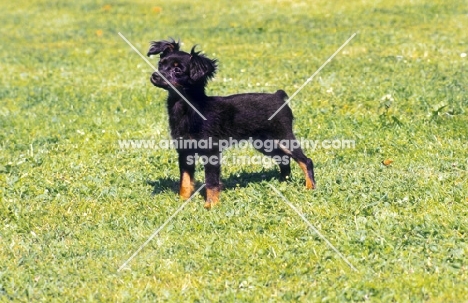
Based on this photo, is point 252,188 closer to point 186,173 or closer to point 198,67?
point 186,173

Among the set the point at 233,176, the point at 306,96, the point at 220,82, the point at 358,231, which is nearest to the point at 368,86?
the point at 306,96

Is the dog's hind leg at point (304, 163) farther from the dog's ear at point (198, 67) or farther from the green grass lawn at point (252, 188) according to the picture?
the dog's ear at point (198, 67)

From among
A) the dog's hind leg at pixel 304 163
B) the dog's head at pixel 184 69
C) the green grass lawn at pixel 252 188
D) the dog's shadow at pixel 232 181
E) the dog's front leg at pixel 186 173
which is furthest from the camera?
the dog's shadow at pixel 232 181

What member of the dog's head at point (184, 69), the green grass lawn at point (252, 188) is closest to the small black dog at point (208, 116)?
the dog's head at point (184, 69)

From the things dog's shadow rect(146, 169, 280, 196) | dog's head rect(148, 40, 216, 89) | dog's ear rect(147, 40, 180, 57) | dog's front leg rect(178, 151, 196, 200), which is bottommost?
dog's shadow rect(146, 169, 280, 196)

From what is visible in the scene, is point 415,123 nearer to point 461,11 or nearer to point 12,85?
point 12,85

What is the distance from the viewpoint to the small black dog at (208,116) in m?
7.07

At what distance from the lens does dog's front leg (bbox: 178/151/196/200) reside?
7293 millimetres

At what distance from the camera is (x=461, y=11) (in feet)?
61.0

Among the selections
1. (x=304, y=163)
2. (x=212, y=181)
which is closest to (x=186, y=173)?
(x=212, y=181)

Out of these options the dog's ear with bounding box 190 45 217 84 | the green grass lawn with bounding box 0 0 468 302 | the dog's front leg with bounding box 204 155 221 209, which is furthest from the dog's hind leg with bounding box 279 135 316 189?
the dog's ear with bounding box 190 45 217 84

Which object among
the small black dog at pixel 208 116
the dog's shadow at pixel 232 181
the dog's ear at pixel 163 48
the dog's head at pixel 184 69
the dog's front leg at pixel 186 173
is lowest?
the dog's shadow at pixel 232 181

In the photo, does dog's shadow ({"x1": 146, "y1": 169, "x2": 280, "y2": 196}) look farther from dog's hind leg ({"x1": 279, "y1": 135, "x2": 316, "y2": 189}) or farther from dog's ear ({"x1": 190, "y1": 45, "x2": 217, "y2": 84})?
dog's ear ({"x1": 190, "y1": 45, "x2": 217, "y2": 84})

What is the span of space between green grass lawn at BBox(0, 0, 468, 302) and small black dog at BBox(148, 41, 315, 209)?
0.28m
